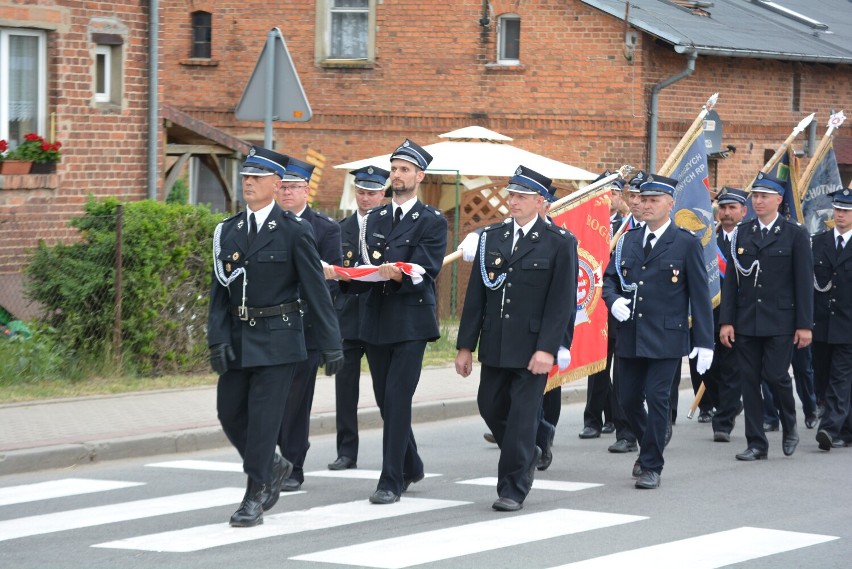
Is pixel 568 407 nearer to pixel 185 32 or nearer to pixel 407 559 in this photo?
pixel 407 559

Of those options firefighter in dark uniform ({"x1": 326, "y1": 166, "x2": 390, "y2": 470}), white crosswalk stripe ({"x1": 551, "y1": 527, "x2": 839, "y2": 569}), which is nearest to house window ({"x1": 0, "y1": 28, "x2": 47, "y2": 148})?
firefighter in dark uniform ({"x1": 326, "y1": 166, "x2": 390, "y2": 470})

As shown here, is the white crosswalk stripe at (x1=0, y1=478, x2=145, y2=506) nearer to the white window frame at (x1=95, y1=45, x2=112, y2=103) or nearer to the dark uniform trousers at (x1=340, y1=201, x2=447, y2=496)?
the dark uniform trousers at (x1=340, y1=201, x2=447, y2=496)

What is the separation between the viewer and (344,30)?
88.1ft

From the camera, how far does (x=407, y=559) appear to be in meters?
7.37

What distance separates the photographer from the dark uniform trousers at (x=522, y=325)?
8828 mm

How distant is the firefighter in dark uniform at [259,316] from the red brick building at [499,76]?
12.7 m

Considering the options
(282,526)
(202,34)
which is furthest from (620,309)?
(202,34)

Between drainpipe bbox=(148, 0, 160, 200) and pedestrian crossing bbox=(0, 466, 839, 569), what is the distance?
8.10 metres

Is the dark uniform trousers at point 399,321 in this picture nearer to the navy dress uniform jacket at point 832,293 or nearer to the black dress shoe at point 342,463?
the black dress shoe at point 342,463

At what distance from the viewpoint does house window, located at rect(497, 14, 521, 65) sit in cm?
2566

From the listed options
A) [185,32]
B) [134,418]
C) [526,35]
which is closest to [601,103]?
[526,35]

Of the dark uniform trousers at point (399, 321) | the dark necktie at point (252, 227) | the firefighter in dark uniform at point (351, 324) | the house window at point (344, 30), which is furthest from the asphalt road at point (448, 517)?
the house window at point (344, 30)

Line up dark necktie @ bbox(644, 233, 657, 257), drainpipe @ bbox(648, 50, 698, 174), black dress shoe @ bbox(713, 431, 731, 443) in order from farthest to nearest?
1. drainpipe @ bbox(648, 50, 698, 174)
2. black dress shoe @ bbox(713, 431, 731, 443)
3. dark necktie @ bbox(644, 233, 657, 257)

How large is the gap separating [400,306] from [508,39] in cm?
1725
